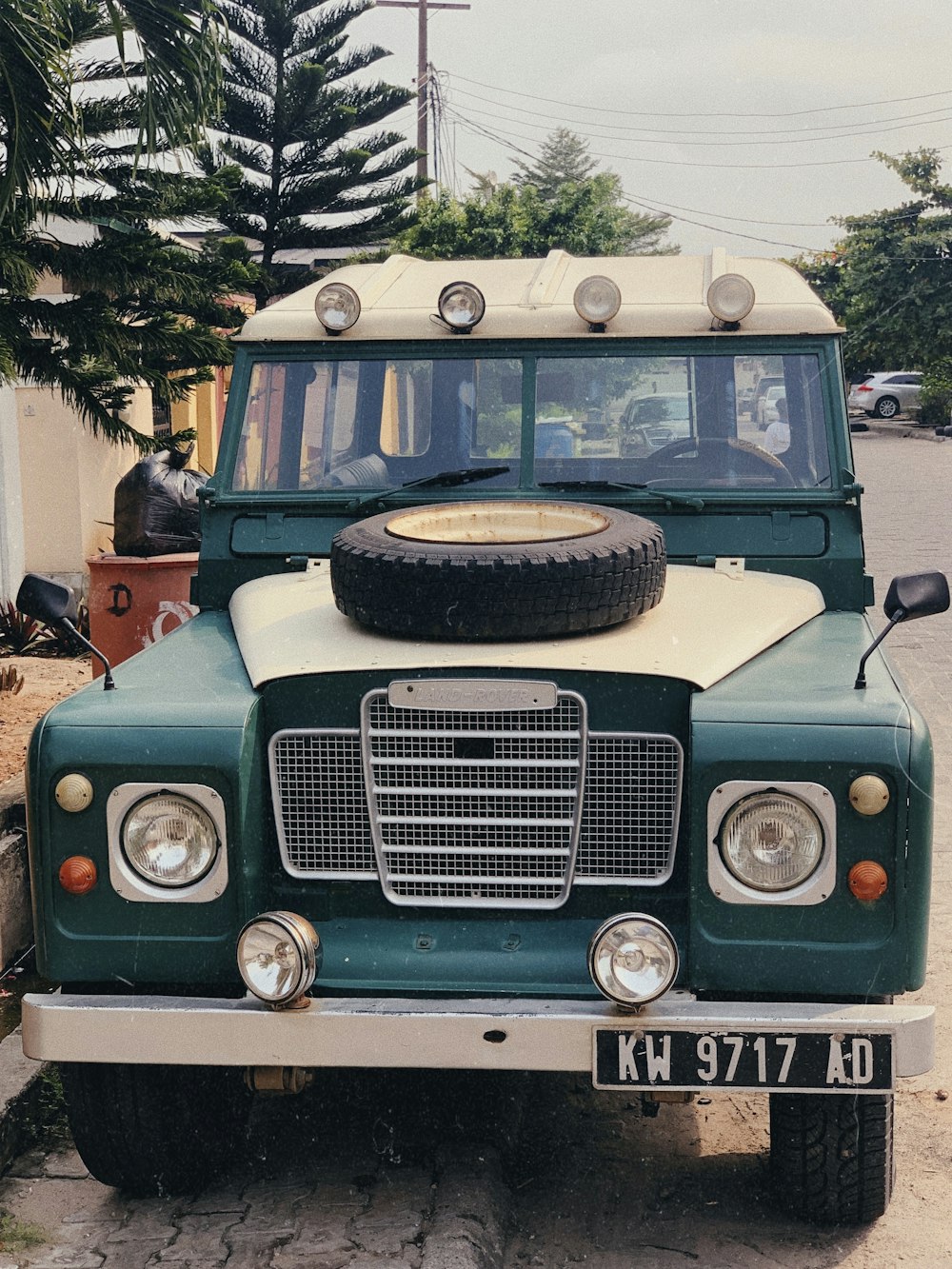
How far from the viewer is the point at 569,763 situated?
3.56 m

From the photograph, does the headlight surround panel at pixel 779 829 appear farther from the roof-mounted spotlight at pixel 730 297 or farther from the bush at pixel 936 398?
the bush at pixel 936 398

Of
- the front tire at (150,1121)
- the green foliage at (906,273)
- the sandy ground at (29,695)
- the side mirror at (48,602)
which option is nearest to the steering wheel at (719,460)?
the side mirror at (48,602)

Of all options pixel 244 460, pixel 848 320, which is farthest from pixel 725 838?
pixel 848 320

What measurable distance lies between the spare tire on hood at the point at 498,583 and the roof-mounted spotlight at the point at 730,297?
99cm

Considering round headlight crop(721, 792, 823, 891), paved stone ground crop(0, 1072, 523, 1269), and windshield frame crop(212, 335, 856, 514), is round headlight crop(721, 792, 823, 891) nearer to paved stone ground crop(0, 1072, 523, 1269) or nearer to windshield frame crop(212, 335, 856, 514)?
paved stone ground crop(0, 1072, 523, 1269)

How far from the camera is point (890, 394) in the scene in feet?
136

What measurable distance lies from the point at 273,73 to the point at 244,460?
599 inches

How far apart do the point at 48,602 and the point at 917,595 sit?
2.28m

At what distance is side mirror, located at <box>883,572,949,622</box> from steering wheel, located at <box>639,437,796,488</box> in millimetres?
941

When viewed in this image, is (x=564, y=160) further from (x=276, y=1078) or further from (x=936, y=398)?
(x=276, y=1078)

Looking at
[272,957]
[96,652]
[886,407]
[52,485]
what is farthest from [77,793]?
[886,407]

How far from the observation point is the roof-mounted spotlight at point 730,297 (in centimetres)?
472

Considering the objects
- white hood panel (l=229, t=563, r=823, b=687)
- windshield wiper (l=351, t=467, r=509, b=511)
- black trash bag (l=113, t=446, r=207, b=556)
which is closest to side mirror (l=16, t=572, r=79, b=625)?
white hood panel (l=229, t=563, r=823, b=687)

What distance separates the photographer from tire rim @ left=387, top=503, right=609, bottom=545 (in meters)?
4.27
